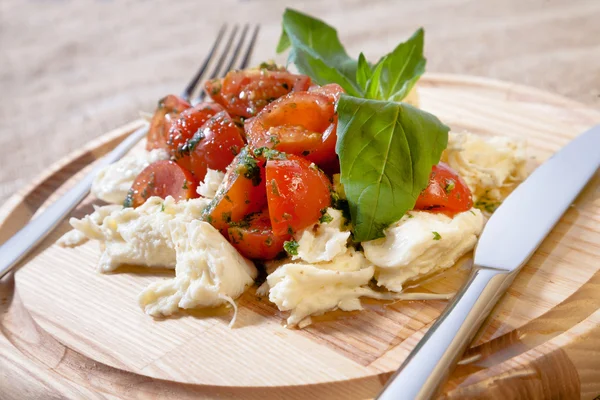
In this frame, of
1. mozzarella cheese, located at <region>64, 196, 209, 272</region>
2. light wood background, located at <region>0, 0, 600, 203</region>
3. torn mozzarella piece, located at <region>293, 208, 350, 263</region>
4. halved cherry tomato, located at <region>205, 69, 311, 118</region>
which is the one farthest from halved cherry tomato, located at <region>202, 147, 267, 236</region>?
light wood background, located at <region>0, 0, 600, 203</region>

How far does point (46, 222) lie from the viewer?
8.85 ft

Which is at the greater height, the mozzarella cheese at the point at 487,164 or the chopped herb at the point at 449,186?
the chopped herb at the point at 449,186

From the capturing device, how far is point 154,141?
287cm

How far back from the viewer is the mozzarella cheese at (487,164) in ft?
8.10

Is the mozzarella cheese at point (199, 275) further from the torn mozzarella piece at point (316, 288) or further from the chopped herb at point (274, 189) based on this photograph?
the chopped herb at point (274, 189)

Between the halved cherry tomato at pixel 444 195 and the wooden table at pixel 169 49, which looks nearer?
the halved cherry tomato at pixel 444 195

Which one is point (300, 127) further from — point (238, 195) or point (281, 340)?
point (281, 340)

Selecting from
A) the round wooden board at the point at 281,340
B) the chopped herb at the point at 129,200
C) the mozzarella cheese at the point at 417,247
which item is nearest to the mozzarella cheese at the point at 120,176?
the chopped herb at the point at 129,200

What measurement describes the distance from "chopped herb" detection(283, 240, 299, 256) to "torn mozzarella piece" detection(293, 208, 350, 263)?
0.01 meters

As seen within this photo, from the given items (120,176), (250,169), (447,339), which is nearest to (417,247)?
(447,339)

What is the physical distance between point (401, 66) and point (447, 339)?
1.30 metres

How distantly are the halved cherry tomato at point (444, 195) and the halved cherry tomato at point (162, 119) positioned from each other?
116cm

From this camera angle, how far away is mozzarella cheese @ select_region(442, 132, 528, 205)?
2469 mm

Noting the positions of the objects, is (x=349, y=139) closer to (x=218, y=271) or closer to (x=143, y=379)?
(x=218, y=271)
